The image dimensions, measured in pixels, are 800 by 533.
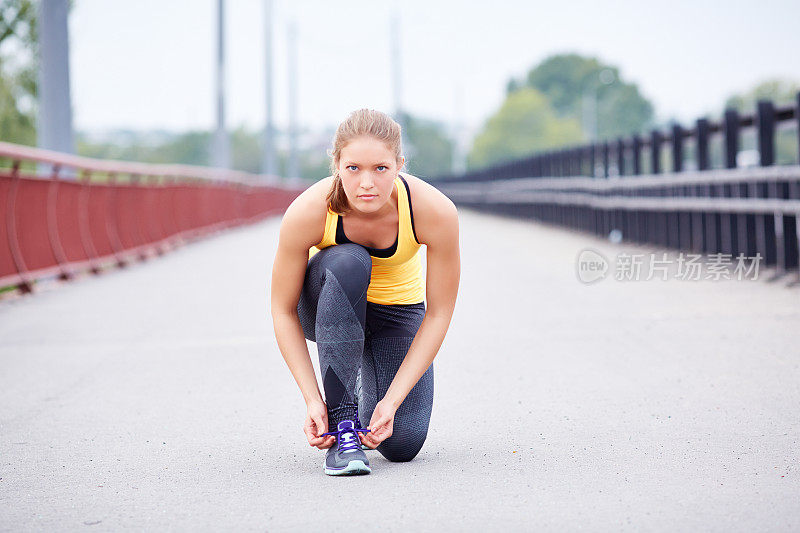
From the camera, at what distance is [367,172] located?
4.29m

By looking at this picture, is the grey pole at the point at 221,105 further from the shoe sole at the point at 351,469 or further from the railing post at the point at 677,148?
the shoe sole at the point at 351,469

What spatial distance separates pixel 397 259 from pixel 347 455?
0.75m

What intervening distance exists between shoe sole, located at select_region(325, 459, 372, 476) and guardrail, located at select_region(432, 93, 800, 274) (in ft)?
25.3

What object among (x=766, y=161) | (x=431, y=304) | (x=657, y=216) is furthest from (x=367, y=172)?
(x=657, y=216)

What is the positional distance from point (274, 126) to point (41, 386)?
44.1m

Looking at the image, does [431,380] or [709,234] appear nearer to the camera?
[431,380]

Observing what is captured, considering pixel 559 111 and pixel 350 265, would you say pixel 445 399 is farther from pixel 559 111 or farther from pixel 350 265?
pixel 559 111

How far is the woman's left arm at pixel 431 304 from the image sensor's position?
4484 millimetres

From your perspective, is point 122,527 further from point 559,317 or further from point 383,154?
point 559,317

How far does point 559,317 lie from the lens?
9734mm

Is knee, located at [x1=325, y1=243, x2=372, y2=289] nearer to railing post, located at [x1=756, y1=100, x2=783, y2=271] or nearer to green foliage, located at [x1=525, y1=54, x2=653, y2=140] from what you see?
railing post, located at [x1=756, y1=100, x2=783, y2=271]

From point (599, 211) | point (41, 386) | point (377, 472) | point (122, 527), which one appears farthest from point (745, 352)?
point (599, 211)

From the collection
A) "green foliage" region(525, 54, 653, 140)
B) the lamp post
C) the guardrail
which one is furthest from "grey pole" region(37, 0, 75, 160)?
the lamp post

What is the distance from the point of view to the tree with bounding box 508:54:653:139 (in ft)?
486
